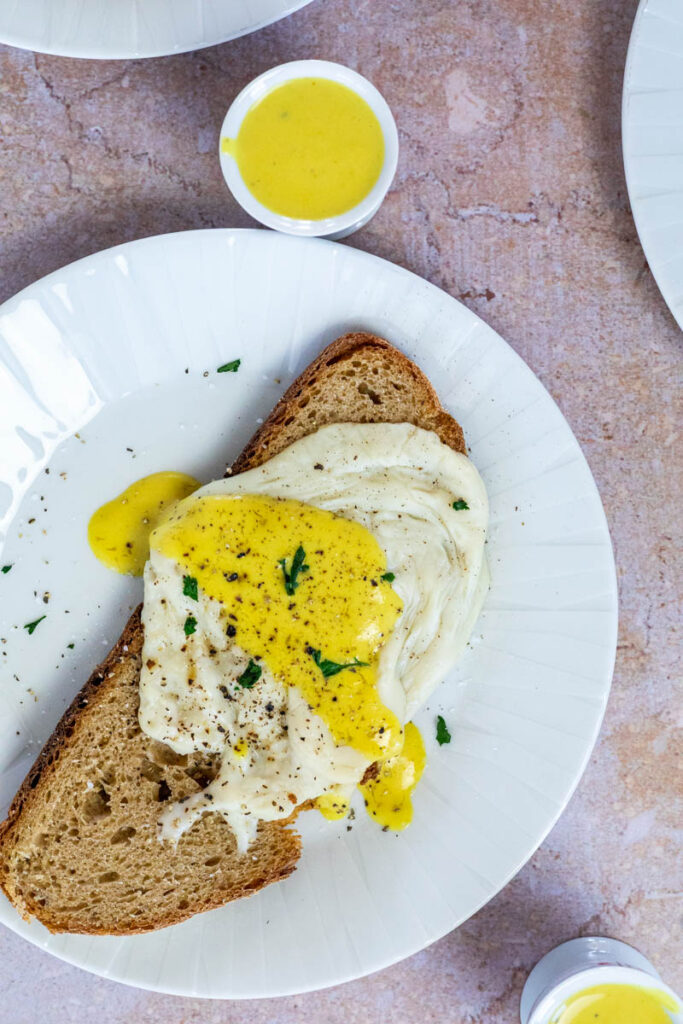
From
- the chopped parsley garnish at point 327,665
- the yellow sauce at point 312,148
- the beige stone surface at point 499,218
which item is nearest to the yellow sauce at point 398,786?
the chopped parsley garnish at point 327,665

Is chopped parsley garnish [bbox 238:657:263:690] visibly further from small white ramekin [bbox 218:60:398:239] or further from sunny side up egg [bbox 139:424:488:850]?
small white ramekin [bbox 218:60:398:239]

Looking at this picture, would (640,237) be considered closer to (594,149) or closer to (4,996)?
(594,149)

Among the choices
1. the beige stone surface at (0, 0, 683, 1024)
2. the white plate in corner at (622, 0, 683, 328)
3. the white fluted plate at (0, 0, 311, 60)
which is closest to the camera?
the white fluted plate at (0, 0, 311, 60)

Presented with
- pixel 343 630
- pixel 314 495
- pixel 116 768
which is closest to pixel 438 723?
pixel 343 630

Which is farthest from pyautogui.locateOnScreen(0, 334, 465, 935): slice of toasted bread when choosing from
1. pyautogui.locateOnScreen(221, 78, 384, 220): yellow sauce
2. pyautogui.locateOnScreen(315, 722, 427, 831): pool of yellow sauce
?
pyautogui.locateOnScreen(221, 78, 384, 220): yellow sauce

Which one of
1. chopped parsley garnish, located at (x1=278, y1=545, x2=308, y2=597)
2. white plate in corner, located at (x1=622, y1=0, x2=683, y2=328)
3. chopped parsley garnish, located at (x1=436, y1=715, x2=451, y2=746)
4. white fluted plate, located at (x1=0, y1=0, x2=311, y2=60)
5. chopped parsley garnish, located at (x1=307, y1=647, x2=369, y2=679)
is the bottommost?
chopped parsley garnish, located at (x1=436, y1=715, x2=451, y2=746)

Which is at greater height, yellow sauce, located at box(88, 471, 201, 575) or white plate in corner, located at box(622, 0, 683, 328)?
white plate in corner, located at box(622, 0, 683, 328)

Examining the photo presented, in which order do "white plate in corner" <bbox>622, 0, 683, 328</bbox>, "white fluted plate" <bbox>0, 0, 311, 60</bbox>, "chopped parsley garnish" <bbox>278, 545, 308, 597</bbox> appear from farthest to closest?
"white plate in corner" <bbox>622, 0, 683, 328</bbox> → "white fluted plate" <bbox>0, 0, 311, 60</bbox> → "chopped parsley garnish" <bbox>278, 545, 308, 597</bbox>
